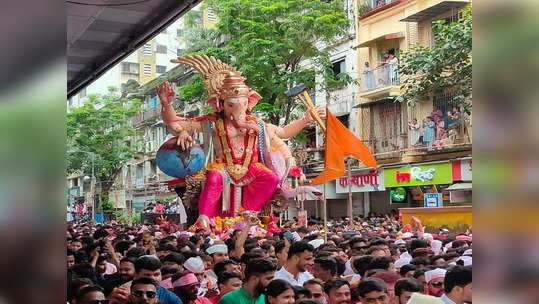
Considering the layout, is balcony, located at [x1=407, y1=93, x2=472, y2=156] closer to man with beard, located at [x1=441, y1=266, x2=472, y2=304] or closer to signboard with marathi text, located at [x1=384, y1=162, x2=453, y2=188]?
signboard with marathi text, located at [x1=384, y1=162, x2=453, y2=188]

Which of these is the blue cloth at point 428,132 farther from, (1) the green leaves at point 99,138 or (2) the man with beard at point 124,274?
(1) the green leaves at point 99,138

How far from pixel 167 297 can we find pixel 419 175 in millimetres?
20099

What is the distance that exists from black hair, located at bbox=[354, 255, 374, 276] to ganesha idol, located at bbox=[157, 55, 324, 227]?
9.02 metres

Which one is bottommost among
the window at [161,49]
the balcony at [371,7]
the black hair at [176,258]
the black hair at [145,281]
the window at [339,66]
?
the black hair at [145,281]

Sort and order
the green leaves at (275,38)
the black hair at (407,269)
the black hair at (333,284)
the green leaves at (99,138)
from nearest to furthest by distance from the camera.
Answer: the black hair at (333,284), the black hair at (407,269), the green leaves at (275,38), the green leaves at (99,138)

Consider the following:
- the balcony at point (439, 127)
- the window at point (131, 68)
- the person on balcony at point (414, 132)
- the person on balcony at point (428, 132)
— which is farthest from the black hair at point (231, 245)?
the window at point (131, 68)

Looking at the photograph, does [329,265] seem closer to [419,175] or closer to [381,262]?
[381,262]

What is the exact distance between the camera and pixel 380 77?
86.2 feet

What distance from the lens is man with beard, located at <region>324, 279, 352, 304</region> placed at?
5.20 meters

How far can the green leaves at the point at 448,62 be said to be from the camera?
19859 millimetres

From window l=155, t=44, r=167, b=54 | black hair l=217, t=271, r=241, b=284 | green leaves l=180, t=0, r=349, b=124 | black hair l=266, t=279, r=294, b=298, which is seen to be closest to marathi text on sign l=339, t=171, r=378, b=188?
green leaves l=180, t=0, r=349, b=124

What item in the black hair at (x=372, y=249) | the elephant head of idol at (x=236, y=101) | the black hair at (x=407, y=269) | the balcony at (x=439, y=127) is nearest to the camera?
the black hair at (x=407, y=269)
